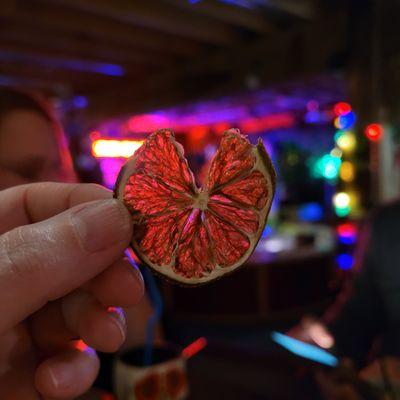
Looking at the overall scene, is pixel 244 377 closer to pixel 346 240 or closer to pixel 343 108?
pixel 346 240

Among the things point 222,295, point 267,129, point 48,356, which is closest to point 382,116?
point 222,295

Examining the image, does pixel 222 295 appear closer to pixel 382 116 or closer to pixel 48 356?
pixel 382 116

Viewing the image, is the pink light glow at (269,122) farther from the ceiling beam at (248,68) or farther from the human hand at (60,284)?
the human hand at (60,284)

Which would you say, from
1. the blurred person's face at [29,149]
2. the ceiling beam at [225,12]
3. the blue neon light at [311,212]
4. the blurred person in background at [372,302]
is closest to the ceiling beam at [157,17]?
the ceiling beam at [225,12]

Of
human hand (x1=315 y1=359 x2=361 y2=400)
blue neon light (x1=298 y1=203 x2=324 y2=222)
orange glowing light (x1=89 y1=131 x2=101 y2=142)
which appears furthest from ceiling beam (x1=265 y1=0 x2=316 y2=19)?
blue neon light (x1=298 y1=203 x2=324 y2=222)

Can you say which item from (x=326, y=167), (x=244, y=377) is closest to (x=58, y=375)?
(x=244, y=377)

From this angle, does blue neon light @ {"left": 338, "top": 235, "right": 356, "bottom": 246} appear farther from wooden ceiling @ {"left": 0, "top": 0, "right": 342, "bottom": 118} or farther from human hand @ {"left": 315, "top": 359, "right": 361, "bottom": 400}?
human hand @ {"left": 315, "top": 359, "right": 361, "bottom": 400}
